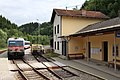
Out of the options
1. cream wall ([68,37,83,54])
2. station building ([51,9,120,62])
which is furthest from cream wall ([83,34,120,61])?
cream wall ([68,37,83,54])

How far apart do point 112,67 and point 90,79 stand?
4.80 metres

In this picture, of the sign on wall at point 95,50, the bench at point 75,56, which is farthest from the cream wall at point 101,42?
the bench at point 75,56

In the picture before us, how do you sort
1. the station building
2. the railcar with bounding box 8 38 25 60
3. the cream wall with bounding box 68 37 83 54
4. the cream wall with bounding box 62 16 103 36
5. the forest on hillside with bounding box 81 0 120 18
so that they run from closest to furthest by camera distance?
1. the station building
2. the railcar with bounding box 8 38 25 60
3. the cream wall with bounding box 68 37 83 54
4. the cream wall with bounding box 62 16 103 36
5. the forest on hillside with bounding box 81 0 120 18

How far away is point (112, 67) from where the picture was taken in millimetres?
18422

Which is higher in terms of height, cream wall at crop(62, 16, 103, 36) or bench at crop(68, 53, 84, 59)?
cream wall at crop(62, 16, 103, 36)

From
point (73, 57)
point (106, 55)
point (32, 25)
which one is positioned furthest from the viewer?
point (32, 25)

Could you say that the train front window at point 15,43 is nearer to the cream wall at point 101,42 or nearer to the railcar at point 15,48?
the railcar at point 15,48

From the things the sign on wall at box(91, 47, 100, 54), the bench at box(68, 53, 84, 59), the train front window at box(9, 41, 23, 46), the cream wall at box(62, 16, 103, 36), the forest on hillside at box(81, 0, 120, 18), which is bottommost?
the bench at box(68, 53, 84, 59)

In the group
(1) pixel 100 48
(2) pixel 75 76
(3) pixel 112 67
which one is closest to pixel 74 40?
(1) pixel 100 48

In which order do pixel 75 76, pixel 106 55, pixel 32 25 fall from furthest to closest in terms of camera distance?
pixel 32 25, pixel 106 55, pixel 75 76

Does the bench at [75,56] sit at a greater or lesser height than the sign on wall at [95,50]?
lesser

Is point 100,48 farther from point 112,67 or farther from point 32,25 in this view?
point 32,25

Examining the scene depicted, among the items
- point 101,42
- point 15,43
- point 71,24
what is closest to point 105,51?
point 101,42

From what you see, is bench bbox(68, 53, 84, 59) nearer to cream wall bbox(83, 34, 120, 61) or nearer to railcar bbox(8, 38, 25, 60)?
cream wall bbox(83, 34, 120, 61)
